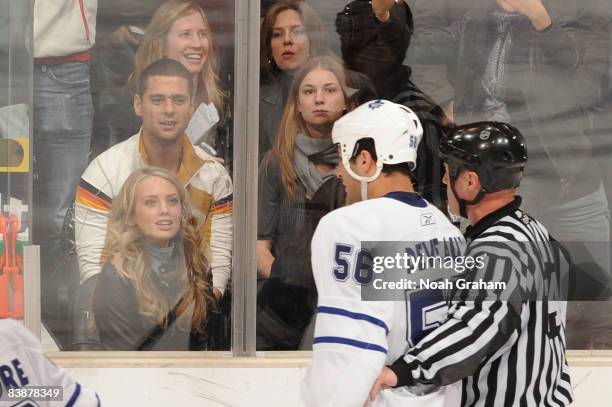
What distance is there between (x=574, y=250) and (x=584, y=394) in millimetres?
370

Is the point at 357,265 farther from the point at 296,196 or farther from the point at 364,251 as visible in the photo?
the point at 296,196

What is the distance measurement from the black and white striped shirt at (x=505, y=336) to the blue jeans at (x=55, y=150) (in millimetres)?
907

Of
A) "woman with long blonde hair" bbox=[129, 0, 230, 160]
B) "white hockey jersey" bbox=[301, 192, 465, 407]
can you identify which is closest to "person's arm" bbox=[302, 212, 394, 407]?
"white hockey jersey" bbox=[301, 192, 465, 407]

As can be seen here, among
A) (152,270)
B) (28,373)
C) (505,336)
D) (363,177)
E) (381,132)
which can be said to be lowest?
(28,373)

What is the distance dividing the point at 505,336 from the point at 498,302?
0.08 meters

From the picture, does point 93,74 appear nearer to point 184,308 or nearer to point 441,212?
point 184,308

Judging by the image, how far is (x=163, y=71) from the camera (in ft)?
10.5

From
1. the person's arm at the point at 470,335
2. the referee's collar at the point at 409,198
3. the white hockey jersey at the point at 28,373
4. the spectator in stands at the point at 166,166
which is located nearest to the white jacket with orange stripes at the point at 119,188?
the spectator in stands at the point at 166,166

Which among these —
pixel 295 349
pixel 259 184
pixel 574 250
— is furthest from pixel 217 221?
pixel 574 250

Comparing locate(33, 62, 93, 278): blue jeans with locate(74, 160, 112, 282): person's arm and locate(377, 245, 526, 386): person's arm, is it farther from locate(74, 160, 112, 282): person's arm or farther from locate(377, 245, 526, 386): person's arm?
locate(377, 245, 526, 386): person's arm

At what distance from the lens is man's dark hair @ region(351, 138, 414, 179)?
3059 millimetres

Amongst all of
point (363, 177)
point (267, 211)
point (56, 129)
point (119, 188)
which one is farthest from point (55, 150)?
point (363, 177)

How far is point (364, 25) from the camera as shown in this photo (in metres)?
3.17

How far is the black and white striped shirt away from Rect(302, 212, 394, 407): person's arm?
8 cm
